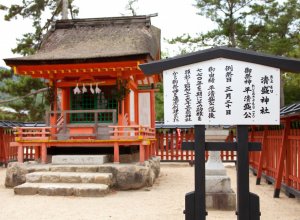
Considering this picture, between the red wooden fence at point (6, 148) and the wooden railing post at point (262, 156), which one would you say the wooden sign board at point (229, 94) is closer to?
the wooden railing post at point (262, 156)

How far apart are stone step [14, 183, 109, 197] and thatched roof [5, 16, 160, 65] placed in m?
4.12

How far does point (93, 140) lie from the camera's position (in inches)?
475

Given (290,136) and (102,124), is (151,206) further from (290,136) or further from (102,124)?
(102,124)

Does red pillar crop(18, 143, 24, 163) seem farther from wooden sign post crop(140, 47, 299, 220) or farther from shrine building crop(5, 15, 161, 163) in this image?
wooden sign post crop(140, 47, 299, 220)

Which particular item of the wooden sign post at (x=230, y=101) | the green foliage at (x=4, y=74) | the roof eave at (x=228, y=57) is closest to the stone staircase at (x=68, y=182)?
the wooden sign post at (x=230, y=101)

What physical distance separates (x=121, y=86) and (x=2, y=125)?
7.83 meters

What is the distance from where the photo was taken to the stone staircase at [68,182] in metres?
9.62

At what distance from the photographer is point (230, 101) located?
4871 millimetres

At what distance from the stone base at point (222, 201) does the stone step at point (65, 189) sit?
304 cm

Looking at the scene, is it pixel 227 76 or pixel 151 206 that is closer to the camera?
pixel 227 76

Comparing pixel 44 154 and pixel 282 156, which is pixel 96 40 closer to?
pixel 44 154

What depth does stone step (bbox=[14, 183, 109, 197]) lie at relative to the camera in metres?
9.55

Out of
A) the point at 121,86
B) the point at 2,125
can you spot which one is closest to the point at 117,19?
the point at 121,86

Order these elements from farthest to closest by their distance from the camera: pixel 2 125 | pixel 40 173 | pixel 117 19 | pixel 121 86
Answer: pixel 2 125
pixel 117 19
pixel 121 86
pixel 40 173
